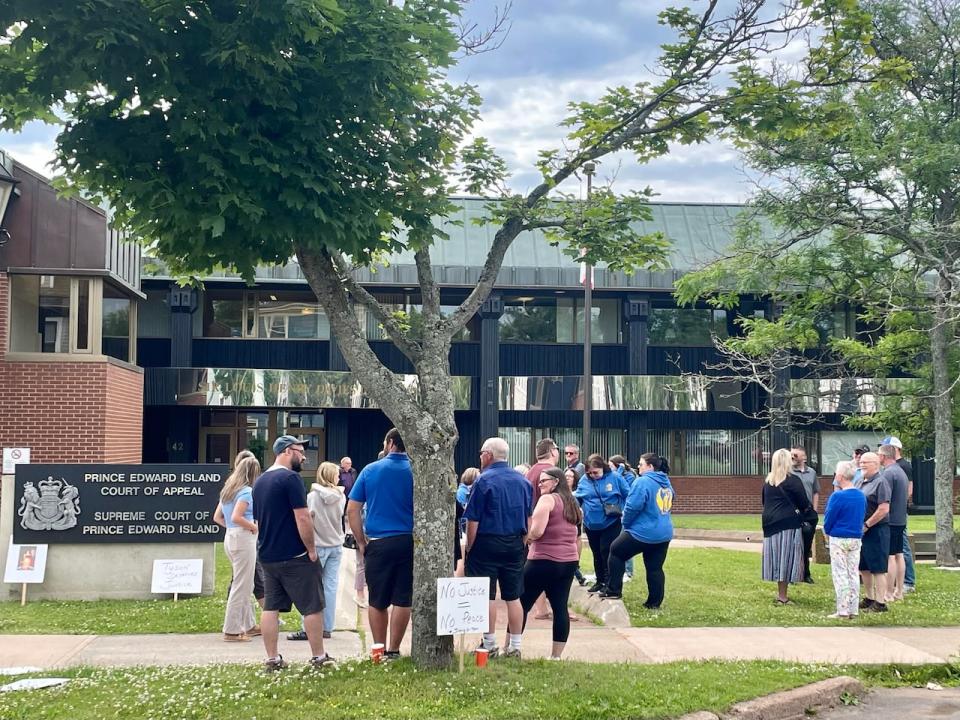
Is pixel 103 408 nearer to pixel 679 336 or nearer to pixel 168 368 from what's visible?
pixel 168 368

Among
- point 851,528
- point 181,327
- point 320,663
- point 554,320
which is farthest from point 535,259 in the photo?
point 320,663

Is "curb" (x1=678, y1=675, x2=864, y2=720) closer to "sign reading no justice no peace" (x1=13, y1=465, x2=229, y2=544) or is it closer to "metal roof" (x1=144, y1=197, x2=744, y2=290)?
"sign reading no justice no peace" (x1=13, y1=465, x2=229, y2=544)

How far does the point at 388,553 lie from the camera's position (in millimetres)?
8211

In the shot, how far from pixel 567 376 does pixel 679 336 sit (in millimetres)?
3819

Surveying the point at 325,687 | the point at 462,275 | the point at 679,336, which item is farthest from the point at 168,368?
the point at 325,687

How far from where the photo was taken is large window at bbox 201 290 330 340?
30.1 meters

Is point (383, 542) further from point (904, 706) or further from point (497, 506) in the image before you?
point (904, 706)

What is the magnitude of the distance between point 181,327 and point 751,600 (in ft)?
67.3

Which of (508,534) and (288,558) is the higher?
(508,534)

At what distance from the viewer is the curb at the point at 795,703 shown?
279 inches

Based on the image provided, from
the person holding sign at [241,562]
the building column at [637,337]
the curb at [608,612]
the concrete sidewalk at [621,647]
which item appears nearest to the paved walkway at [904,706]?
the concrete sidewalk at [621,647]

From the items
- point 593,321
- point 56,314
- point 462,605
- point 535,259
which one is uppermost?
point 535,259

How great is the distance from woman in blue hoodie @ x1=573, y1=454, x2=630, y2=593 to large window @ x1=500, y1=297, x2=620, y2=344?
18.5 m

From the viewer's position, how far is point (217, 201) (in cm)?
691
